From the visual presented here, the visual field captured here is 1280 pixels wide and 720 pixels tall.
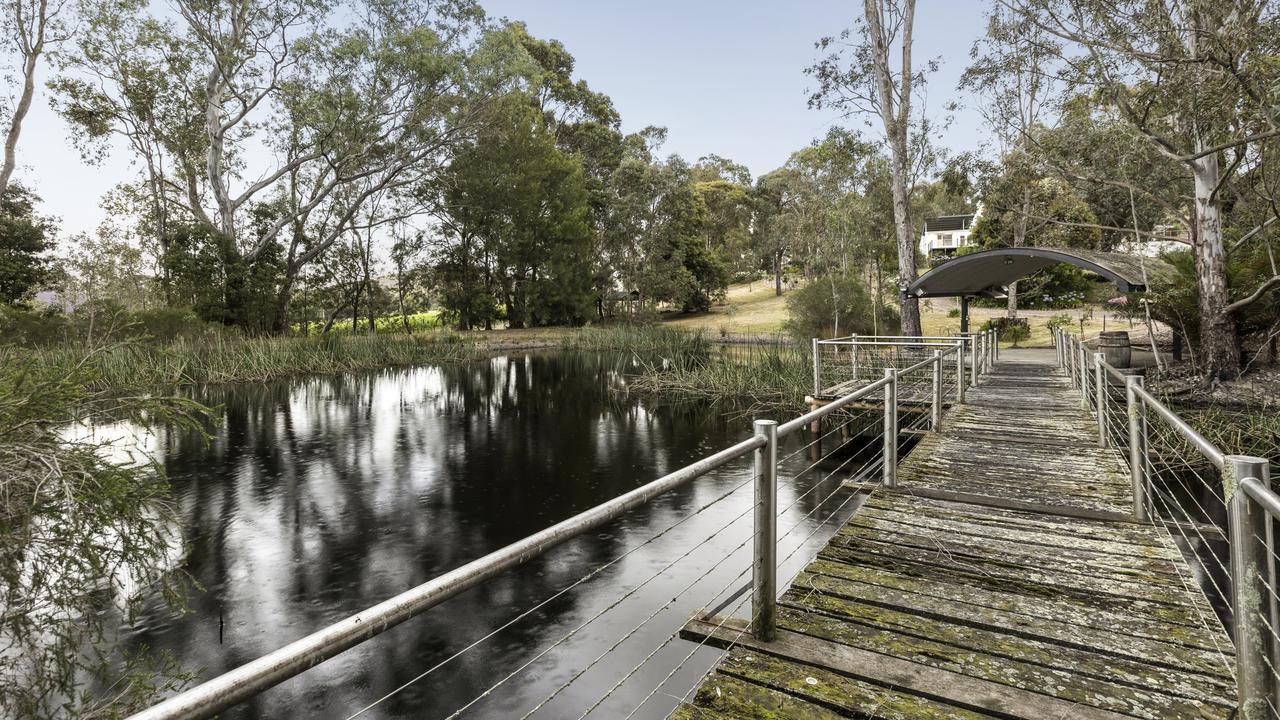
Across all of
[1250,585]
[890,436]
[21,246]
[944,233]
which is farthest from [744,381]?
[944,233]

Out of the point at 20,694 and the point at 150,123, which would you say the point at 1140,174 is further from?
the point at 150,123

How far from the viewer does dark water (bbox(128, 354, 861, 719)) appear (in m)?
4.65

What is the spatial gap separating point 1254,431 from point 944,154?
59.8ft

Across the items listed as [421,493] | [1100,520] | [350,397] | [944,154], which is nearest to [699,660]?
[1100,520]

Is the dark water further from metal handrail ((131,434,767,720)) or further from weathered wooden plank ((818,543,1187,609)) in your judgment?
weathered wooden plank ((818,543,1187,609))

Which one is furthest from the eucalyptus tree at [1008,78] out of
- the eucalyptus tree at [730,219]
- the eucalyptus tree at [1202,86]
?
the eucalyptus tree at [730,219]

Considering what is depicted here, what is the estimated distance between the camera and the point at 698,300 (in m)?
40.5

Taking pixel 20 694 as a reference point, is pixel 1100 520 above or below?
above

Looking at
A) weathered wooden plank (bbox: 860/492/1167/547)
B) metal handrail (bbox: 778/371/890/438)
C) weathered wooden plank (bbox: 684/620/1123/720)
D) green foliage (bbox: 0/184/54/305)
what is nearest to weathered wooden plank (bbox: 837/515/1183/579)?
weathered wooden plank (bbox: 860/492/1167/547)

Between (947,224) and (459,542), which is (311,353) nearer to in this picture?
(459,542)

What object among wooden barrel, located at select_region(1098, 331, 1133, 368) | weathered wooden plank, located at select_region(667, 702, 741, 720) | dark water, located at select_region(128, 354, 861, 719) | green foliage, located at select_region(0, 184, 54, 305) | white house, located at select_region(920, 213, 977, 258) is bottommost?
dark water, located at select_region(128, 354, 861, 719)

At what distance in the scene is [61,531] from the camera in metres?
3.75

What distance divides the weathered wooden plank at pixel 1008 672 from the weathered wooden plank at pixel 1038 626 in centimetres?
26

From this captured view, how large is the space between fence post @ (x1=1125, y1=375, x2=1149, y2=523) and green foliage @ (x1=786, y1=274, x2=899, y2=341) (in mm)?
23052
